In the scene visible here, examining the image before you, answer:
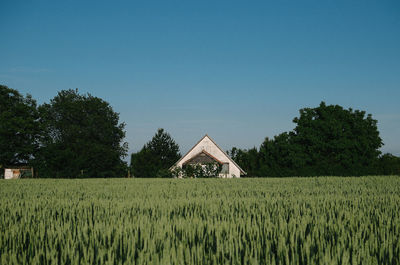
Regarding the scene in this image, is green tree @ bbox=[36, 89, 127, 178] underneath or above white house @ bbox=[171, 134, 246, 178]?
above

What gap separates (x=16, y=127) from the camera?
173 ft

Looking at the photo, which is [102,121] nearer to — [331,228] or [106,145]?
[106,145]

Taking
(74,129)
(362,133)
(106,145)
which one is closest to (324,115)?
(362,133)

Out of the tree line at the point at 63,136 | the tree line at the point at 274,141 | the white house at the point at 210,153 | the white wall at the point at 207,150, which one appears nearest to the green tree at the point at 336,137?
the tree line at the point at 274,141

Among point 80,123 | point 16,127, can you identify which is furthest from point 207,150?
point 16,127

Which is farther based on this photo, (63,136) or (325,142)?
(63,136)

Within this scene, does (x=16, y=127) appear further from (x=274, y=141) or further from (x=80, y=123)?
(x=274, y=141)

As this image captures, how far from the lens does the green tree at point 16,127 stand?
172ft

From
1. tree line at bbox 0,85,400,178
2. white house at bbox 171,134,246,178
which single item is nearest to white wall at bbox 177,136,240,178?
white house at bbox 171,134,246,178

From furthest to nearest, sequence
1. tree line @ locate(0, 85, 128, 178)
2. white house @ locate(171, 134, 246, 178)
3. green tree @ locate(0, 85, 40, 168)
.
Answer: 1. white house @ locate(171, 134, 246, 178)
2. green tree @ locate(0, 85, 40, 168)
3. tree line @ locate(0, 85, 128, 178)

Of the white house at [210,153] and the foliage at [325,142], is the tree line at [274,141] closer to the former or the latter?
the foliage at [325,142]

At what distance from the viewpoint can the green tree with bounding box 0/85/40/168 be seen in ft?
172

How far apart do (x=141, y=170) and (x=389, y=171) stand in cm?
2694

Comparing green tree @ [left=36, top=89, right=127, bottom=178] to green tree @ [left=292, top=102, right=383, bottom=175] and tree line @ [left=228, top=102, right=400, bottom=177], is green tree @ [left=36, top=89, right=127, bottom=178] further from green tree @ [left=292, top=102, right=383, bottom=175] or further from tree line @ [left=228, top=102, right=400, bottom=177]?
green tree @ [left=292, top=102, right=383, bottom=175]
